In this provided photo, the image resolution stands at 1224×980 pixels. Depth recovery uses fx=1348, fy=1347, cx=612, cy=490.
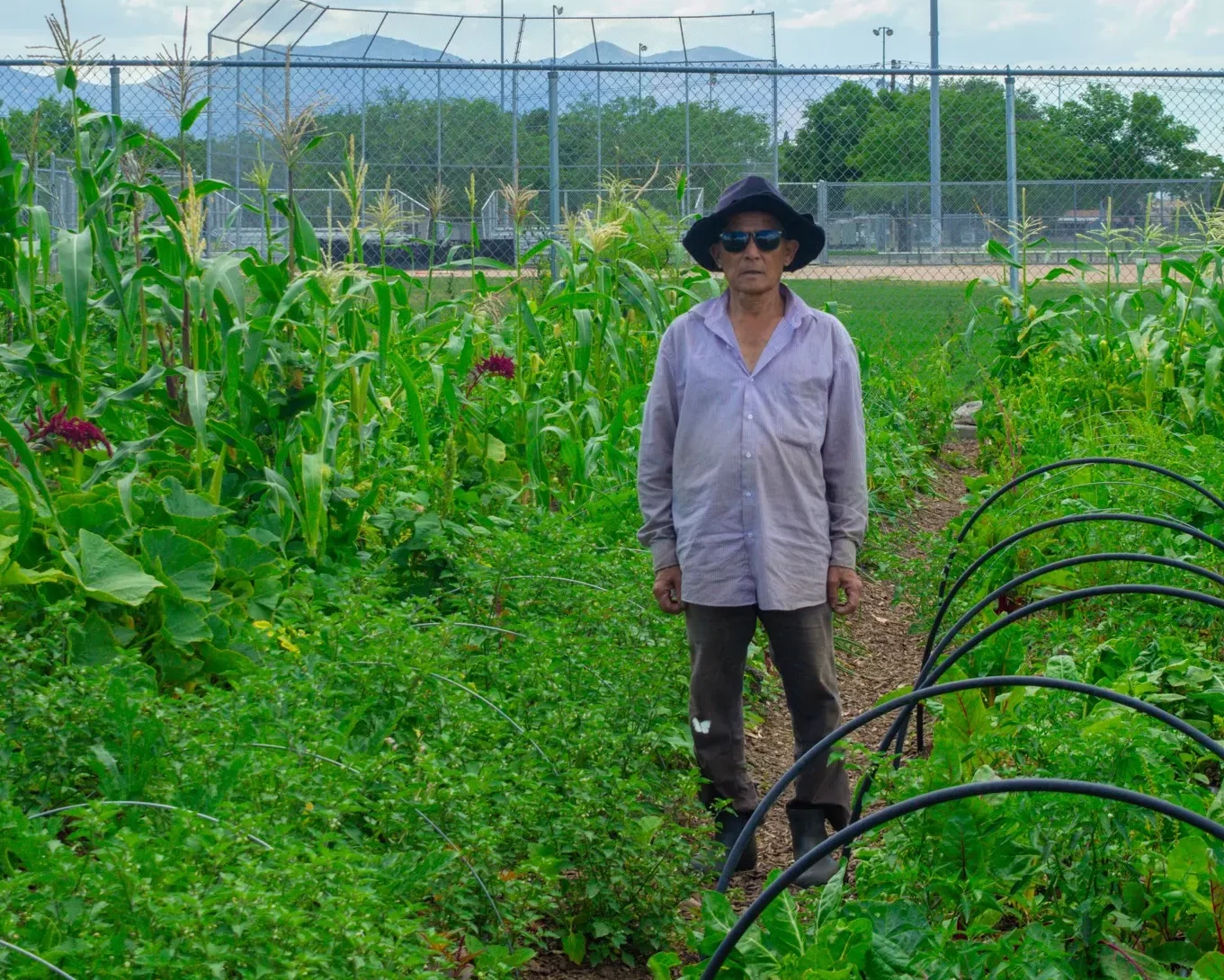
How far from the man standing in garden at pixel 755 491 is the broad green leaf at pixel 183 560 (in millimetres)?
1169

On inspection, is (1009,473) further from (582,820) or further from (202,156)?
(202,156)

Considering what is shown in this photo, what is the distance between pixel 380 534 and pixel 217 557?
2.33 feet

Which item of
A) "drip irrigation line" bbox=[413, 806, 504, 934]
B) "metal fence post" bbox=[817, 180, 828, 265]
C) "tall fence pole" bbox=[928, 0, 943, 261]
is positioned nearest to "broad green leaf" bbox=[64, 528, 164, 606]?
"drip irrigation line" bbox=[413, 806, 504, 934]

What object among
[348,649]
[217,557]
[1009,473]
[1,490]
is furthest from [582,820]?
[1009,473]

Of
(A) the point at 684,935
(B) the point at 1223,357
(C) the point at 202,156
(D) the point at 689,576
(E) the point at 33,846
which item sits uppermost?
(C) the point at 202,156

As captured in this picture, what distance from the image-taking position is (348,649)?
300cm

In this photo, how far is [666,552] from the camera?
341 centimetres

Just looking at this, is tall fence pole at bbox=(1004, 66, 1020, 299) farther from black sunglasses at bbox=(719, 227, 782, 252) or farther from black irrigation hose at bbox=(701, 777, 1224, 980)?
black irrigation hose at bbox=(701, 777, 1224, 980)

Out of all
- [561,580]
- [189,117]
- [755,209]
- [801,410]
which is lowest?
[561,580]

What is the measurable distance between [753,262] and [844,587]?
0.84 metres

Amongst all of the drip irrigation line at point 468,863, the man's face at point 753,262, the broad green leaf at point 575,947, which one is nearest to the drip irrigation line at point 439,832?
the drip irrigation line at point 468,863

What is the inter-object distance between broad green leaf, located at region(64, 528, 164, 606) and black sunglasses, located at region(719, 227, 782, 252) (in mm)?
1628

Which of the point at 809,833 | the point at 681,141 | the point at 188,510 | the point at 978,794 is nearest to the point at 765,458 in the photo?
the point at 809,833

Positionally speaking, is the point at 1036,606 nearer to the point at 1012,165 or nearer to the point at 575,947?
the point at 575,947
